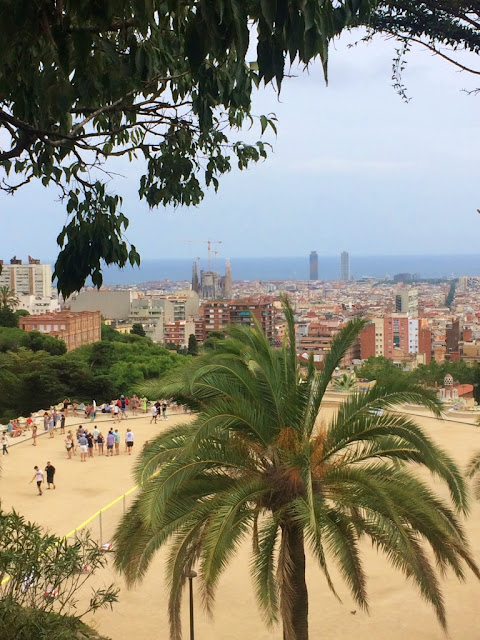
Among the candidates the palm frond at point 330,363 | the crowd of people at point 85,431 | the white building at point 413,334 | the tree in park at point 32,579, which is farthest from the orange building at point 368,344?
the tree in park at point 32,579

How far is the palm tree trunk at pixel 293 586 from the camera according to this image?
714 centimetres

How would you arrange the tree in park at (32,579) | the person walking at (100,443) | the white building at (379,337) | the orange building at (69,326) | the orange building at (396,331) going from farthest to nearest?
the orange building at (396,331) < the white building at (379,337) < the orange building at (69,326) < the person walking at (100,443) < the tree in park at (32,579)

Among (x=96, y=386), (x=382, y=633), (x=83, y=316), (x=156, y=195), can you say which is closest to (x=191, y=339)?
(x=83, y=316)

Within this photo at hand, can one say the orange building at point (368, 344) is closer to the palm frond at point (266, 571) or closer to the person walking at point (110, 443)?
the person walking at point (110, 443)

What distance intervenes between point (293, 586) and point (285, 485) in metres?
0.89

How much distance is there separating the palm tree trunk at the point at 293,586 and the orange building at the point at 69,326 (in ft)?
203

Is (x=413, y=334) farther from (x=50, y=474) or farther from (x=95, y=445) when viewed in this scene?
(x=50, y=474)

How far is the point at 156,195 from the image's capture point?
20.5 ft

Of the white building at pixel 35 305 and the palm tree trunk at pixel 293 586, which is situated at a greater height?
the palm tree trunk at pixel 293 586

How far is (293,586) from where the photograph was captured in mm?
7332

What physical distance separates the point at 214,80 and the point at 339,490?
3627mm

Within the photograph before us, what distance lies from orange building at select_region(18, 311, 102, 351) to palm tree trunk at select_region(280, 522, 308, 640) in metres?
61.8

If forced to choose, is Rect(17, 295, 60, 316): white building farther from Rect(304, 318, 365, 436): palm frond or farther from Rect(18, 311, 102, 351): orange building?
Rect(304, 318, 365, 436): palm frond

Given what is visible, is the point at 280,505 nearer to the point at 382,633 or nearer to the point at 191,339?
the point at 382,633
